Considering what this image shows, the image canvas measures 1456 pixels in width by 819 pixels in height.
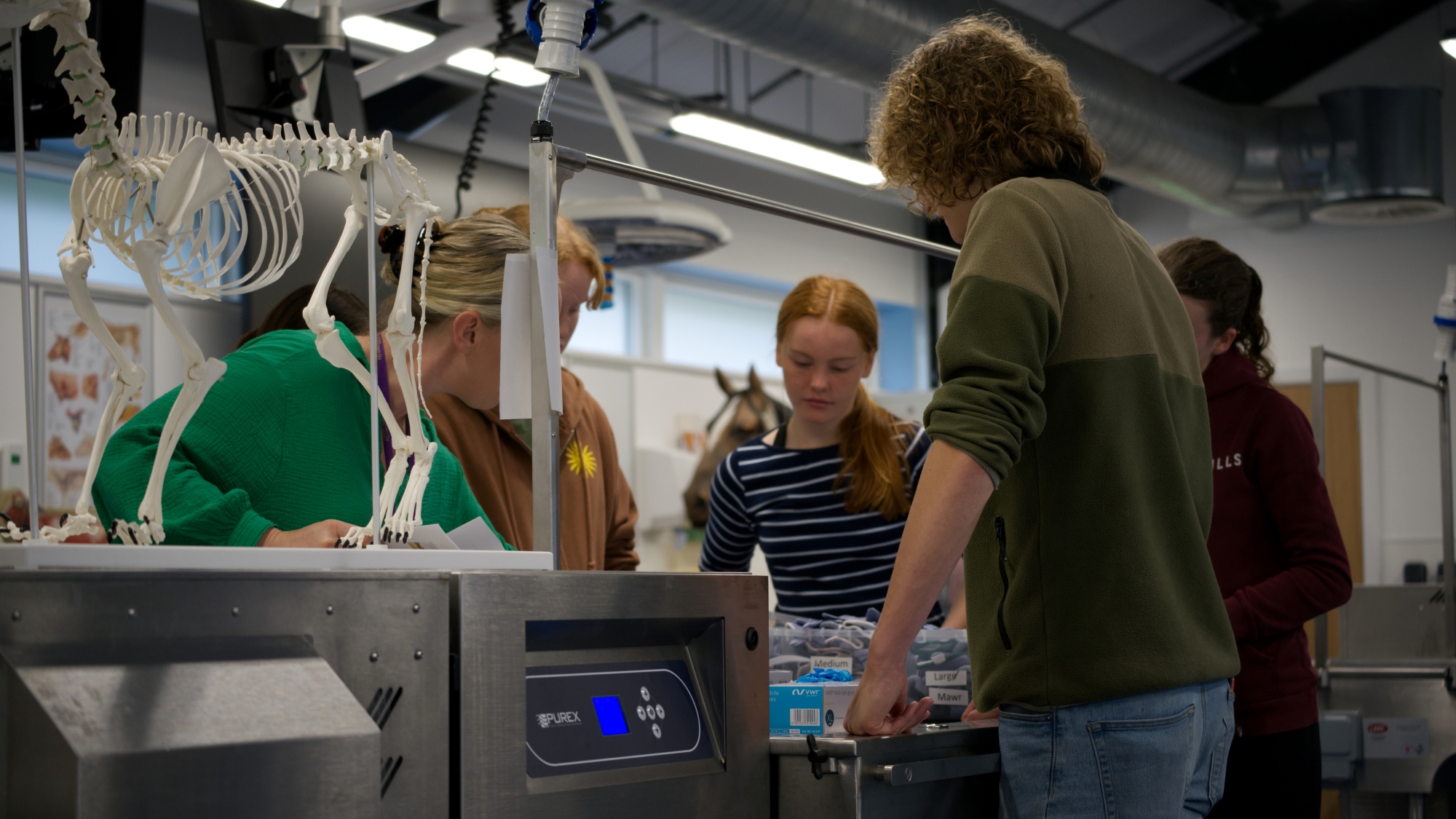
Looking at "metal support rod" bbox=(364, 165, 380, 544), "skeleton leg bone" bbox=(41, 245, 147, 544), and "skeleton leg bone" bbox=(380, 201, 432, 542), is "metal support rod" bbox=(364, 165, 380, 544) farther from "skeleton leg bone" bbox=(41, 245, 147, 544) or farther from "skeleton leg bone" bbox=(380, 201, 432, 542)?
"skeleton leg bone" bbox=(41, 245, 147, 544)

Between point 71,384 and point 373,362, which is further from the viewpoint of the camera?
point 71,384

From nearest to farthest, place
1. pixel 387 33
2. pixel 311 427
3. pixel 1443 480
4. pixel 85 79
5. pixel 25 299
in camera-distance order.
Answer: pixel 25 299, pixel 85 79, pixel 311 427, pixel 1443 480, pixel 387 33

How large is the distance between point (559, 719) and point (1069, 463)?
1.73 ft

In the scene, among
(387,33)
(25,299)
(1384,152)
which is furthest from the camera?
(1384,152)

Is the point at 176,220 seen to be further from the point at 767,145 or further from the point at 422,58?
the point at 767,145

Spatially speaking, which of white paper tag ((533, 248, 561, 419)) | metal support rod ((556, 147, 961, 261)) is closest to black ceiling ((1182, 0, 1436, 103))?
metal support rod ((556, 147, 961, 261))

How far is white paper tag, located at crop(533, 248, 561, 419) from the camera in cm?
119

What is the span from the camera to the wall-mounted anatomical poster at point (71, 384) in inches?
169

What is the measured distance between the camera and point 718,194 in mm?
1473

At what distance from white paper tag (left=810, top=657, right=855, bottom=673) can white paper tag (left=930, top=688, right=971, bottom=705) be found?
10 centimetres

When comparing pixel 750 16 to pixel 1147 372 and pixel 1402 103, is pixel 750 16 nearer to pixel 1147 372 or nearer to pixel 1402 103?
pixel 1147 372

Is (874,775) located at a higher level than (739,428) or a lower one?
lower

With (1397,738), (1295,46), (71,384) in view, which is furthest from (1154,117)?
(71,384)

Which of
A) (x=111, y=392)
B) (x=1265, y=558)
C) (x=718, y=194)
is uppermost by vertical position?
(x=718, y=194)
